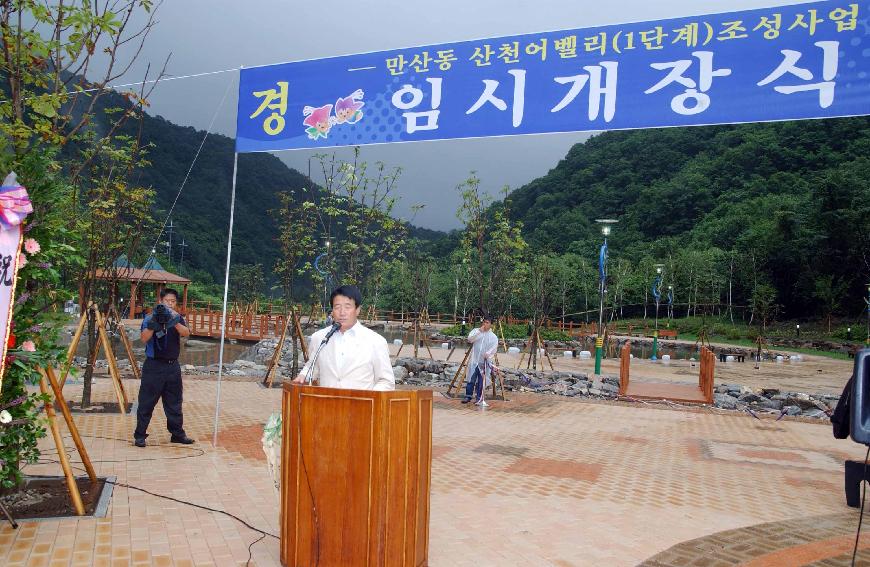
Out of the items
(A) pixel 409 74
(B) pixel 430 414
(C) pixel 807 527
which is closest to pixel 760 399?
(C) pixel 807 527

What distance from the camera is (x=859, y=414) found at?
267cm

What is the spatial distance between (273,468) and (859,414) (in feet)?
10.2

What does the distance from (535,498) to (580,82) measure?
3.84 meters

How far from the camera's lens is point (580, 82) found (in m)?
6.11

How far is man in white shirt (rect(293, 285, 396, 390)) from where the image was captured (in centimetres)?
393

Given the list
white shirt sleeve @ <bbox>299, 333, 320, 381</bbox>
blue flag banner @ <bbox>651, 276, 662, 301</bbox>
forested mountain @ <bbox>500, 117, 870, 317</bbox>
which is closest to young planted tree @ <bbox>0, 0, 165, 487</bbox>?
white shirt sleeve @ <bbox>299, 333, 320, 381</bbox>

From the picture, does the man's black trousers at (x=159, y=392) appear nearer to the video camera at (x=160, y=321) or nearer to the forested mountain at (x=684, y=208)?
the video camera at (x=160, y=321)

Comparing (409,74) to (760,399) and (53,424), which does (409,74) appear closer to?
(53,424)

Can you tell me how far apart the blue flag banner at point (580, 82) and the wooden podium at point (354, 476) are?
3.80m

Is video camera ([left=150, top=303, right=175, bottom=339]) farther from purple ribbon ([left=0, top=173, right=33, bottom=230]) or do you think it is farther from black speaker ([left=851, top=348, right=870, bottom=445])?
black speaker ([left=851, top=348, right=870, bottom=445])

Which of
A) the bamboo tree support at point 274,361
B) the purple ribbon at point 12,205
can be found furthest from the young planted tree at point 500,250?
the purple ribbon at point 12,205

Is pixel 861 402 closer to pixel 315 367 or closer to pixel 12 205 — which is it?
pixel 315 367

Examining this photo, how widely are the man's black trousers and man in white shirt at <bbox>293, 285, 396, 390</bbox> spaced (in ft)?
11.4

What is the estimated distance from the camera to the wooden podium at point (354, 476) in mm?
3332
